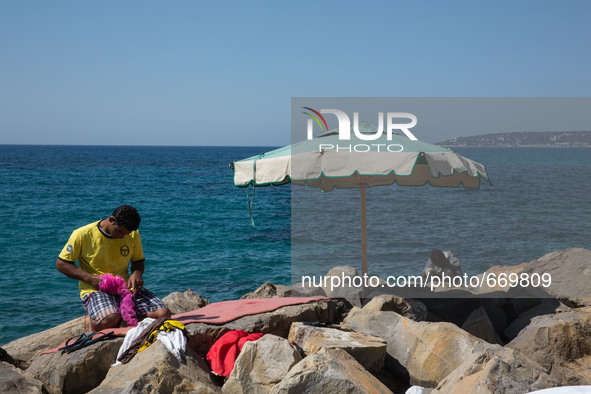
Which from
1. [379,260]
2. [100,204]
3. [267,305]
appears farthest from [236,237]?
[267,305]

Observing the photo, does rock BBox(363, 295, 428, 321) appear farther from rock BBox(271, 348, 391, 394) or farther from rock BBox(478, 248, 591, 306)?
rock BBox(271, 348, 391, 394)

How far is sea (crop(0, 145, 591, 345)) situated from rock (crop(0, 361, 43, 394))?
7105 mm

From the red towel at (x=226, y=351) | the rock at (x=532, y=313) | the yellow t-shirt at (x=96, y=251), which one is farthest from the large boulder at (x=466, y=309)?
the yellow t-shirt at (x=96, y=251)

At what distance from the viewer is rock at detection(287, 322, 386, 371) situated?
16.9 ft

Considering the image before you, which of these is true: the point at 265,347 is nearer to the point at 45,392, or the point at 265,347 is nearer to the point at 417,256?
the point at 45,392

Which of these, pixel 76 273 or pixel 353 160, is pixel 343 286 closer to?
pixel 353 160

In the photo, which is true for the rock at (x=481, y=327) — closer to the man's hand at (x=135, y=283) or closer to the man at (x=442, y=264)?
the man's hand at (x=135, y=283)

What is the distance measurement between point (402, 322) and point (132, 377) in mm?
2772

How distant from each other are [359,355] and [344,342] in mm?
189

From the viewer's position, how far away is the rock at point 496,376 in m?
4.01

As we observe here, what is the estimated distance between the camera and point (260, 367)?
15.4 feet

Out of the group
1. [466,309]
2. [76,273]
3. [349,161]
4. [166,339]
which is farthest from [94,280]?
[466,309]

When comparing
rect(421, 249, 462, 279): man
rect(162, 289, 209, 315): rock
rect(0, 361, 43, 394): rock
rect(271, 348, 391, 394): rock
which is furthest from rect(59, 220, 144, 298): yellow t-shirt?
rect(421, 249, 462, 279): man

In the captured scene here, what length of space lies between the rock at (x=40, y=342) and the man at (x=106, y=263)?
3.74ft
